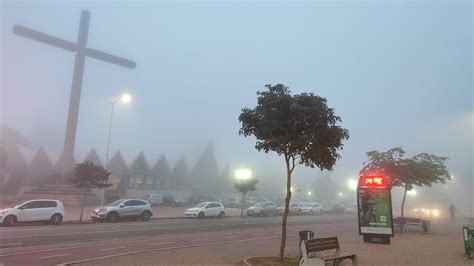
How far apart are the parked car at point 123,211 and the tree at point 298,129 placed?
19.2m

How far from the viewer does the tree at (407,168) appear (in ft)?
94.3

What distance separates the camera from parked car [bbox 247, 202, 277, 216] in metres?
43.2

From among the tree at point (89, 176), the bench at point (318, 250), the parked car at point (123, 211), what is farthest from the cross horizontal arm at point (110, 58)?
the bench at point (318, 250)

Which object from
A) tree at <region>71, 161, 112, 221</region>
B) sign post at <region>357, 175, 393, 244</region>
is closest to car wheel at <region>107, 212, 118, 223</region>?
tree at <region>71, 161, 112, 221</region>

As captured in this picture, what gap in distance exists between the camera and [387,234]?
51.5 ft

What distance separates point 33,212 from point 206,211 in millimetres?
15649

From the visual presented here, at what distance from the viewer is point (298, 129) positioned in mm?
12539

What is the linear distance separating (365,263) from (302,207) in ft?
130

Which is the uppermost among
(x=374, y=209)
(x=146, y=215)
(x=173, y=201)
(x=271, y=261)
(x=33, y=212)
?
(x=173, y=201)

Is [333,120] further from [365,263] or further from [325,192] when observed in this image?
[325,192]

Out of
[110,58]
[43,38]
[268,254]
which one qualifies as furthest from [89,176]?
[110,58]

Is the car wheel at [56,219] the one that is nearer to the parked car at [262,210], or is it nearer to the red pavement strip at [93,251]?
the red pavement strip at [93,251]

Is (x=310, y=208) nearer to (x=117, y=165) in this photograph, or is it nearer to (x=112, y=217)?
(x=112, y=217)

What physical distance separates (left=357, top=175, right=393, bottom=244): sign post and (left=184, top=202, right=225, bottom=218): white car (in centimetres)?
2257
